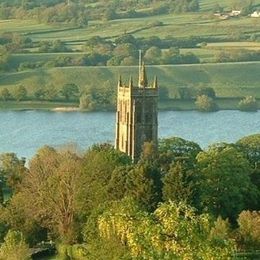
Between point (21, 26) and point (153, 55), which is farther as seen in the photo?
point (21, 26)

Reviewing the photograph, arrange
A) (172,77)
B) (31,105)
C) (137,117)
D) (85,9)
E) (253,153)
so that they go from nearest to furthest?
(253,153) → (137,117) → (31,105) → (172,77) → (85,9)

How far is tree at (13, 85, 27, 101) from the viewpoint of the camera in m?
112

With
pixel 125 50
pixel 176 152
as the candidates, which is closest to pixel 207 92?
pixel 125 50

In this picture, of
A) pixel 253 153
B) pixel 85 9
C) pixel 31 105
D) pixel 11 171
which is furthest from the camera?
pixel 85 9

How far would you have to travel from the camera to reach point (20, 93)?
112312 millimetres

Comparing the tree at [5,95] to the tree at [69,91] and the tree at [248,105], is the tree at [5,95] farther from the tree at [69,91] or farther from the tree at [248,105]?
the tree at [248,105]

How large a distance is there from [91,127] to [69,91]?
19.3 metres

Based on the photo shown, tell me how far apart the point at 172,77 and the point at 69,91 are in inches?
484

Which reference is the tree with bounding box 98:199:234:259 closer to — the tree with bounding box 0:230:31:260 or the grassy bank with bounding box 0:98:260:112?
the tree with bounding box 0:230:31:260

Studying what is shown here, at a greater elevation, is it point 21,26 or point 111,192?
point 111,192

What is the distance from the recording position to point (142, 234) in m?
29.4

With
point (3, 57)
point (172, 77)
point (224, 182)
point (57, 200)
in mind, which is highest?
point (224, 182)

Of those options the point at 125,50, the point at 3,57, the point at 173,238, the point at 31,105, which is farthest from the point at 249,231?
the point at 125,50

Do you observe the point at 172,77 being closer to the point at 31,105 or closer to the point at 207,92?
the point at 207,92
